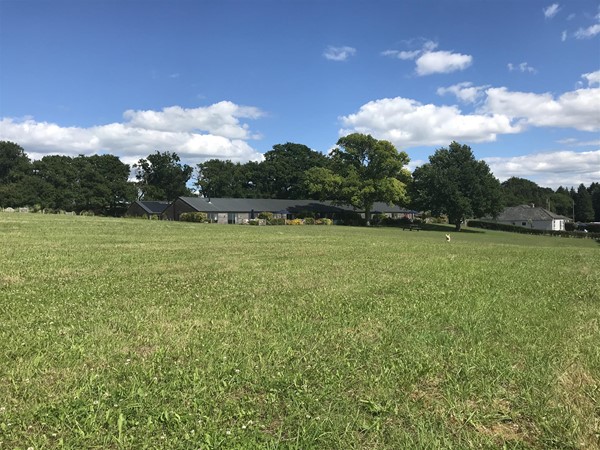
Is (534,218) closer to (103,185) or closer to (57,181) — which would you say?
(103,185)

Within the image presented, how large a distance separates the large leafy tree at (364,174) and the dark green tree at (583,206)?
8406cm

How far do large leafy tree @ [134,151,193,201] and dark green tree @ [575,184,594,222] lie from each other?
354 ft

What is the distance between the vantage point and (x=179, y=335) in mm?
5734

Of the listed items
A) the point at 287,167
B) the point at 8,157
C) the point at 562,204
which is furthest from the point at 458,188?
the point at 8,157

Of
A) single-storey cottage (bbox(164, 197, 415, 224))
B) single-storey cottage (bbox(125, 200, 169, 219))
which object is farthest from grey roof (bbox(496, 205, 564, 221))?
single-storey cottage (bbox(125, 200, 169, 219))

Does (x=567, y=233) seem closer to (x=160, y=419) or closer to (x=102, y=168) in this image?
(x=160, y=419)

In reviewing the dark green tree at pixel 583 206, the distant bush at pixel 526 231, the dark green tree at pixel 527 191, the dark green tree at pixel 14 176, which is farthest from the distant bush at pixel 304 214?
the dark green tree at pixel 583 206

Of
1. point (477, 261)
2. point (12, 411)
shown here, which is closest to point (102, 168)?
point (477, 261)

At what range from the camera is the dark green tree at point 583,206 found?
410 feet

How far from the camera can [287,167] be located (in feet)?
343

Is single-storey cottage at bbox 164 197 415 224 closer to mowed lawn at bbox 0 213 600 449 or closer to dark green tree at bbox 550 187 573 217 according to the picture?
mowed lawn at bbox 0 213 600 449

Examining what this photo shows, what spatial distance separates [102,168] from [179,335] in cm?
9746

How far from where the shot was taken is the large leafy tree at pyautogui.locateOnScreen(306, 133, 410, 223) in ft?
217

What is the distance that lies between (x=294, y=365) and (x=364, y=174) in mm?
65676
